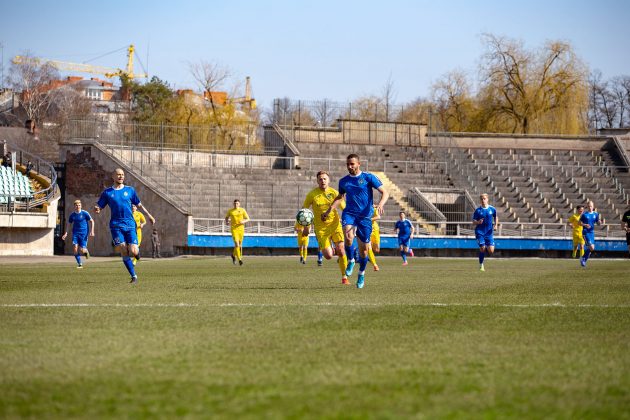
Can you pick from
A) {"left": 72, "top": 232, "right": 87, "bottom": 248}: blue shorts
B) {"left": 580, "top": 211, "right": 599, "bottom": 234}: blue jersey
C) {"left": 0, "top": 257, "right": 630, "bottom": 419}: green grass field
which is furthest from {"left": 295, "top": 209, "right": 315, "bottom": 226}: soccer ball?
{"left": 580, "top": 211, "right": 599, "bottom": 234}: blue jersey

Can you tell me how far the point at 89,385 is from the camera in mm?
7195

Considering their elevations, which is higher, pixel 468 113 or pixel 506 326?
pixel 468 113

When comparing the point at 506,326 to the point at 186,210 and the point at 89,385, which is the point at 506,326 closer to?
the point at 89,385

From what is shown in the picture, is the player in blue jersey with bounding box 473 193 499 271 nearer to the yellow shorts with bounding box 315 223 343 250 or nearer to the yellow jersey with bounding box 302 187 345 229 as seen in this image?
the yellow jersey with bounding box 302 187 345 229

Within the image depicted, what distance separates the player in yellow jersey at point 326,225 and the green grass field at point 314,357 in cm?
497

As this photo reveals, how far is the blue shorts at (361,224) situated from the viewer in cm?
1909

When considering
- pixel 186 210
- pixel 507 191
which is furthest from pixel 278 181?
pixel 507 191

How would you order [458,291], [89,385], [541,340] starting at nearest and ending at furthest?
[89,385] < [541,340] < [458,291]

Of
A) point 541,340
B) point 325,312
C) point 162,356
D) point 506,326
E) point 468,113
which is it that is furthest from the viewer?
point 468,113

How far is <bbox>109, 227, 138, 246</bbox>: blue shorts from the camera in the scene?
2125cm

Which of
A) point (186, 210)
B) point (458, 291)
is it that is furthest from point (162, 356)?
point (186, 210)

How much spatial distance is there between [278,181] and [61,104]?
51.6m

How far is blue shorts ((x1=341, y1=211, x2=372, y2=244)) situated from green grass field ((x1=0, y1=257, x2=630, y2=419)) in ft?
12.0

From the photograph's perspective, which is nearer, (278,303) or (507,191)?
(278,303)
